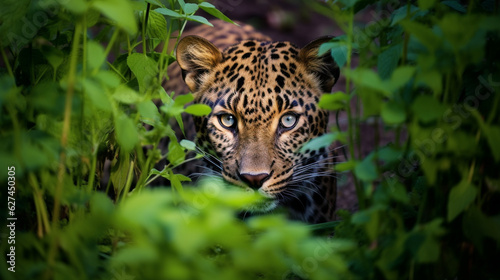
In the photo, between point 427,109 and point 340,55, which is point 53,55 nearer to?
point 340,55

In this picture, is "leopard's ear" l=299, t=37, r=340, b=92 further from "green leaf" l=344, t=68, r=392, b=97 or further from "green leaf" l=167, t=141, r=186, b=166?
"green leaf" l=344, t=68, r=392, b=97

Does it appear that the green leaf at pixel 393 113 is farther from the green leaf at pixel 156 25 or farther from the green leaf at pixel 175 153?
the green leaf at pixel 156 25

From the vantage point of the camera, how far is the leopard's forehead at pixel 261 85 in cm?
301

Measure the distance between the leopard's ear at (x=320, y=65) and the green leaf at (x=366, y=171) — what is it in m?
1.61

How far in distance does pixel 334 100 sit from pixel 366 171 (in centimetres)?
29

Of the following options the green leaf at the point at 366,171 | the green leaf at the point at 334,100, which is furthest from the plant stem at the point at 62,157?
the green leaf at the point at 366,171

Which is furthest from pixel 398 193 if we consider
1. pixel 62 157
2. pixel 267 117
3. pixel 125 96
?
pixel 267 117

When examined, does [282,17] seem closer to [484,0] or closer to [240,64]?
[240,64]

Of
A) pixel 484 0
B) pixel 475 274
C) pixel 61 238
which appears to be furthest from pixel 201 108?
pixel 484 0

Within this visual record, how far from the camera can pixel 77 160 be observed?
1937 mm

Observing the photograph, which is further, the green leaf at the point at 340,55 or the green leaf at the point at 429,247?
the green leaf at the point at 340,55

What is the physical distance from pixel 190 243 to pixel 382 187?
74 cm

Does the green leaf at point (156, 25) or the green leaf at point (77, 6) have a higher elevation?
the green leaf at point (156, 25)

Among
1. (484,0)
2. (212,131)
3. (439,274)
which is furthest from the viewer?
(212,131)
